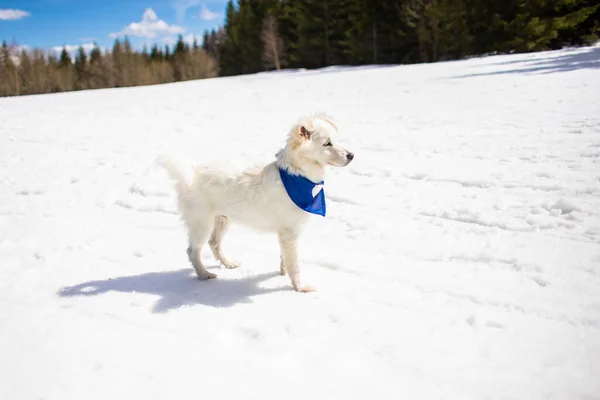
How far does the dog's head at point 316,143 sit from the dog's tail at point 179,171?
109 centimetres

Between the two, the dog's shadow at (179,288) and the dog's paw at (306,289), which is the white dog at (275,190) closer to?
the dog's paw at (306,289)

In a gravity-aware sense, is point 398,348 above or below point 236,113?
below

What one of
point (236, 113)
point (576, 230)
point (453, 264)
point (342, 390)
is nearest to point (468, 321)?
point (453, 264)

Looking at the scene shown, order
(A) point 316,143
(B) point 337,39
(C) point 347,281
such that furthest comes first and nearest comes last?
(B) point 337,39, (C) point 347,281, (A) point 316,143

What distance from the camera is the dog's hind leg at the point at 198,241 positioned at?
3.87 meters

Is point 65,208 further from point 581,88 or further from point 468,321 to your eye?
point 581,88

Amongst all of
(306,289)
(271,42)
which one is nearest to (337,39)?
(271,42)

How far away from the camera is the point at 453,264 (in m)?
3.90

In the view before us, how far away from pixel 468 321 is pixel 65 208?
5.86 m

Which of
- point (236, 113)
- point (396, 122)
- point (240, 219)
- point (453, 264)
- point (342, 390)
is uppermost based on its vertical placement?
point (236, 113)

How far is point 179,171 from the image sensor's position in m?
3.83

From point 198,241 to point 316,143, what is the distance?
61.1 inches

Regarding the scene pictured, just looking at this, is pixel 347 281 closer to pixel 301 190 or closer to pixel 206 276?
pixel 301 190

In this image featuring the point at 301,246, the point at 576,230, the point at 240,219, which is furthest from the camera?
the point at 301,246
